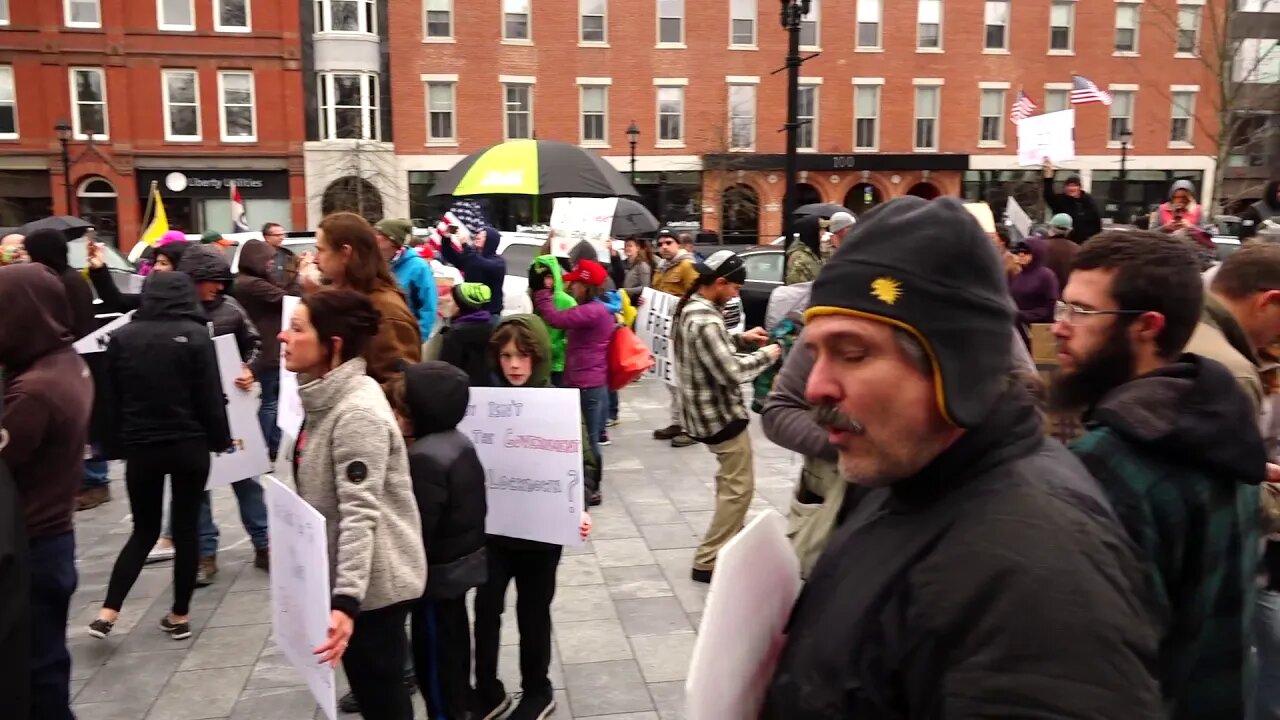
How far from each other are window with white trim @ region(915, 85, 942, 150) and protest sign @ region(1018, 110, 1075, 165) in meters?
25.4

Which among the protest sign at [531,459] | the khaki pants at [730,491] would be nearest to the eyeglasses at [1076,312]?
the protest sign at [531,459]

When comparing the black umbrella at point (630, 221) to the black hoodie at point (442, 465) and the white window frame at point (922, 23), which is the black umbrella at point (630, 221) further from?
the white window frame at point (922, 23)

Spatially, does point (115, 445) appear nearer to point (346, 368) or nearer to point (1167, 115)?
point (346, 368)

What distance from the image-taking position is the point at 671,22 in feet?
108

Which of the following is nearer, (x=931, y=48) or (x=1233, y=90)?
(x=1233, y=90)

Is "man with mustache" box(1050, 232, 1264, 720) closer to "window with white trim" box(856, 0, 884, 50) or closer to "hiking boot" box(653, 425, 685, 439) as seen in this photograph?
"hiking boot" box(653, 425, 685, 439)

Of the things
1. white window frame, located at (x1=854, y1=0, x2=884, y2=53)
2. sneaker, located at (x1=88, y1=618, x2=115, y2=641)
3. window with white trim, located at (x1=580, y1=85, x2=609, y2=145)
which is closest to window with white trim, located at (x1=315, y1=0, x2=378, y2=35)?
window with white trim, located at (x1=580, y1=85, x2=609, y2=145)

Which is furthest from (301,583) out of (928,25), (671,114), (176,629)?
(928,25)

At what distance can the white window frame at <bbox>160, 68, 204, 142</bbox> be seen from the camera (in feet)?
96.9

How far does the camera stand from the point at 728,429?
550cm

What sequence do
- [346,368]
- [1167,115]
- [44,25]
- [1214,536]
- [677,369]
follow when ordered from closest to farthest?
[1214,536]
[346,368]
[677,369]
[44,25]
[1167,115]

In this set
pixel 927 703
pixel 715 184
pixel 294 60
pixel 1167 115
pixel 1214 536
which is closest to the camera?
pixel 927 703

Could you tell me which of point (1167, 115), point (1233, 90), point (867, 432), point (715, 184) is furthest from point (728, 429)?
point (1167, 115)

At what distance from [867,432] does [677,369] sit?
418cm
